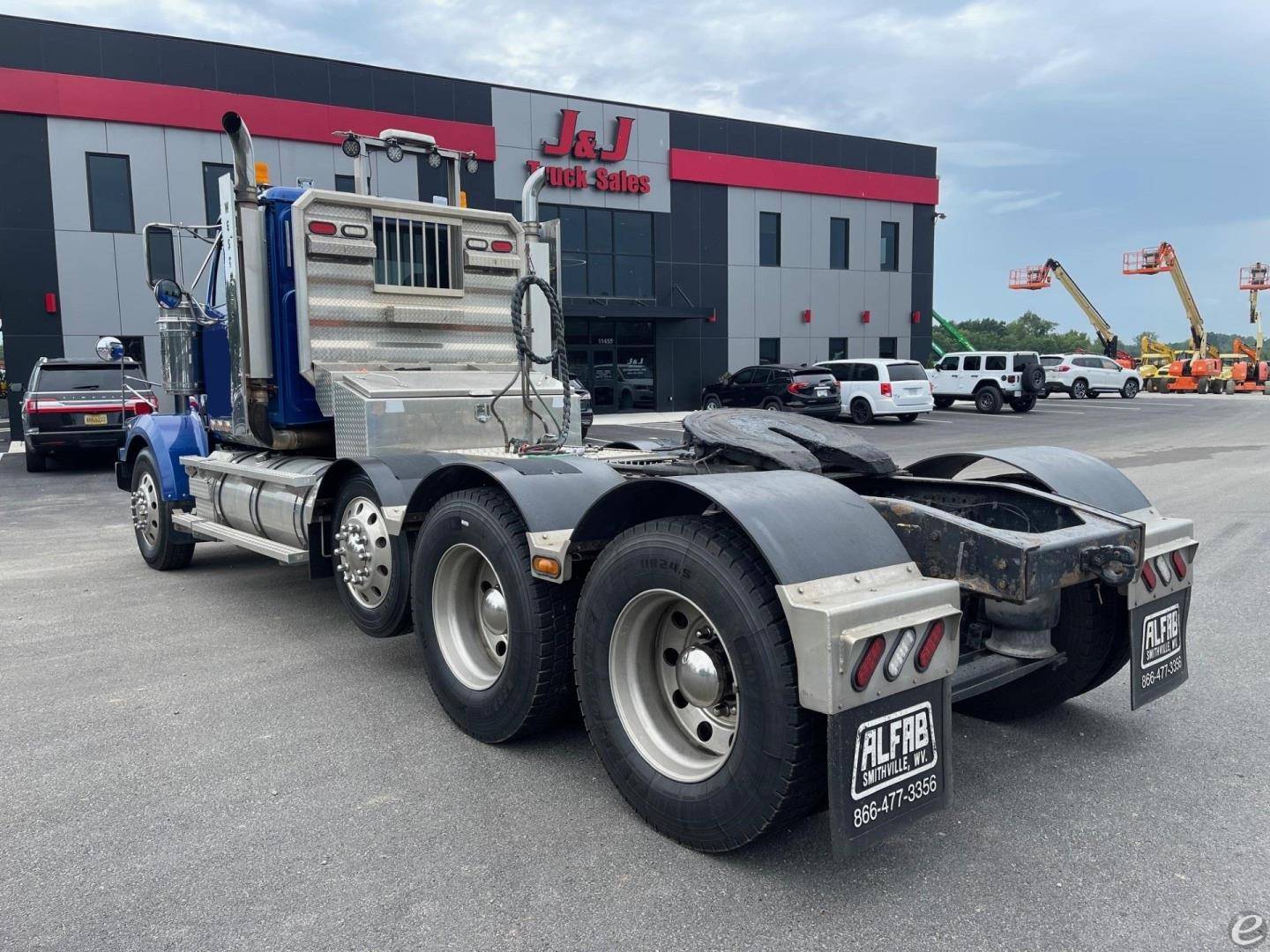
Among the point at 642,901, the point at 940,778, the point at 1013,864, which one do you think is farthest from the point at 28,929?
the point at 1013,864

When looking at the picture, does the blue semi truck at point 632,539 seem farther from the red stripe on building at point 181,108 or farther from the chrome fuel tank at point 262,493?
the red stripe on building at point 181,108

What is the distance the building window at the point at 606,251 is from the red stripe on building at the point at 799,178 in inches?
81.9

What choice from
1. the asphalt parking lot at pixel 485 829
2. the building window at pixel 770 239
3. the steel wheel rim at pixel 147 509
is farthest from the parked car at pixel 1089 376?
the steel wheel rim at pixel 147 509

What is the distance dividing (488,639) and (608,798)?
103cm

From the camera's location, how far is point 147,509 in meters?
7.47

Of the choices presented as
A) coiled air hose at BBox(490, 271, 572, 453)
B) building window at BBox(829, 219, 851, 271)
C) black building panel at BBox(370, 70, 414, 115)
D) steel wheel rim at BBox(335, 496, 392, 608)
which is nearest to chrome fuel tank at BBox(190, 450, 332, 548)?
steel wheel rim at BBox(335, 496, 392, 608)

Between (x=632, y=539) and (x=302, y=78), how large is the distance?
22649 mm

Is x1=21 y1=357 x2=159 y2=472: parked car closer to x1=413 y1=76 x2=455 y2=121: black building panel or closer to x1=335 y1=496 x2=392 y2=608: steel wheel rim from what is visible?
x1=335 y1=496 x2=392 y2=608: steel wheel rim

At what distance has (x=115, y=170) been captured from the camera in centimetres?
2058

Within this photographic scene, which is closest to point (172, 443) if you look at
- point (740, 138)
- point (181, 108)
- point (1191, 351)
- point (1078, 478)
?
point (1078, 478)

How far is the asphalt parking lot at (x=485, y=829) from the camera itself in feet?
8.57

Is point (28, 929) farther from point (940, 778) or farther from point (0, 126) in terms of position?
point (0, 126)

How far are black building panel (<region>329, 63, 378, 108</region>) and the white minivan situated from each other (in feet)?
42.8

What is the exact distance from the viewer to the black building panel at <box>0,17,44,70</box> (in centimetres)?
1912
